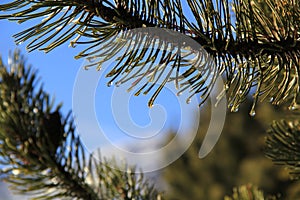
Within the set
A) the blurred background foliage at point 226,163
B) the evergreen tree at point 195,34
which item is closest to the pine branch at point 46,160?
the evergreen tree at point 195,34

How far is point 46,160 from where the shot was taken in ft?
2.99

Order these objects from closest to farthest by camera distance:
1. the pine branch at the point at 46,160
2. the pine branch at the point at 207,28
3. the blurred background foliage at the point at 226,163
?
the pine branch at the point at 207,28 < the pine branch at the point at 46,160 < the blurred background foliage at the point at 226,163

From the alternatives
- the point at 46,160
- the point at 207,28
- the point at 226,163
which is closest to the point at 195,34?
the point at 207,28

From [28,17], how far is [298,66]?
0.90 ft

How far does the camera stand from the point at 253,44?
20.8 inches

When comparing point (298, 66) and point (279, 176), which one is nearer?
point (298, 66)

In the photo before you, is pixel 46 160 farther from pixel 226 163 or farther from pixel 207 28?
pixel 226 163

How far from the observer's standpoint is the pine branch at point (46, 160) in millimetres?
916

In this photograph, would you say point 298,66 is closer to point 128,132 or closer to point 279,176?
point 128,132

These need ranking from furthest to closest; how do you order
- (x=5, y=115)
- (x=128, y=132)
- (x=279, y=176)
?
(x=279, y=176) < (x=5, y=115) < (x=128, y=132)

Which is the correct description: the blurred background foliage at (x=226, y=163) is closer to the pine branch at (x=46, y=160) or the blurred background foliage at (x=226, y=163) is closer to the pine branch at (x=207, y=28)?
the pine branch at (x=46, y=160)

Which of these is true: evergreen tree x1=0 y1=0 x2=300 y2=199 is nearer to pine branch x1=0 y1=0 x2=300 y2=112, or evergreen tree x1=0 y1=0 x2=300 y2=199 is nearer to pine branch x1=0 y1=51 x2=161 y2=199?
pine branch x1=0 y1=0 x2=300 y2=112

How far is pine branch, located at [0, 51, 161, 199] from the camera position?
3.01 ft

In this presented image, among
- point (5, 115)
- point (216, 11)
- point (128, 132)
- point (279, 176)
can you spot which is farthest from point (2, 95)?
point (279, 176)
